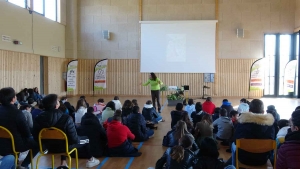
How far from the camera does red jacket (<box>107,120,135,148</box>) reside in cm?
541

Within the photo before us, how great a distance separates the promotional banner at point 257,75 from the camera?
15977mm

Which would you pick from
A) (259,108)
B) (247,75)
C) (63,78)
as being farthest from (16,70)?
(247,75)

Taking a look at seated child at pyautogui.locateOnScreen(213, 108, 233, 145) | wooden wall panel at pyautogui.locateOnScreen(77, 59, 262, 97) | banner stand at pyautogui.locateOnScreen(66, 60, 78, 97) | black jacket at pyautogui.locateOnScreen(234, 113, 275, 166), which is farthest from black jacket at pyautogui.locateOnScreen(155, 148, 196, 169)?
wooden wall panel at pyautogui.locateOnScreen(77, 59, 262, 97)

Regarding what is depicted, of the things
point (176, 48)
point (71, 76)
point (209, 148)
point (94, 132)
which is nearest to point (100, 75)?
point (71, 76)

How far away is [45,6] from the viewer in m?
15.2

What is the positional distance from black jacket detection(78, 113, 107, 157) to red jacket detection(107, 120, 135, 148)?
5.7 inches

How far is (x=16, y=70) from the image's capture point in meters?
12.7

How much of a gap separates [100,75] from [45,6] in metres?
4.83

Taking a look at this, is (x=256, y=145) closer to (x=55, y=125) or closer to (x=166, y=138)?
(x=55, y=125)

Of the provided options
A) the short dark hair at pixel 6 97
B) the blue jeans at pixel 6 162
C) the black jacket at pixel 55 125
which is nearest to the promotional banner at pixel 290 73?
the black jacket at pixel 55 125

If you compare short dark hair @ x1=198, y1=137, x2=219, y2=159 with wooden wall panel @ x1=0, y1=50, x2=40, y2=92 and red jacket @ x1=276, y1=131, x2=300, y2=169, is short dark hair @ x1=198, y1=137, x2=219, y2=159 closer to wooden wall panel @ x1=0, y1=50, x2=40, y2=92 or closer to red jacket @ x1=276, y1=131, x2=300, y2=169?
red jacket @ x1=276, y1=131, x2=300, y2=169

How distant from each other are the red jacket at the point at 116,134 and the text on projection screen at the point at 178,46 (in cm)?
1176

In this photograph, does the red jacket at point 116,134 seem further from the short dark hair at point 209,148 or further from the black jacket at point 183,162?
the short dark hair at point 209,148

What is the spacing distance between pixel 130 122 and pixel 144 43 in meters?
11.1
